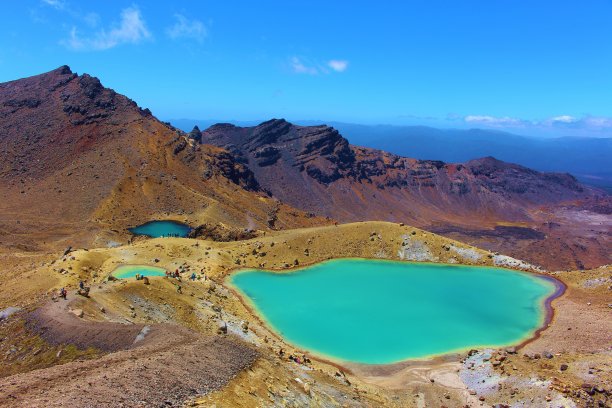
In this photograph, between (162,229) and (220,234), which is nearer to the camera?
(220,234)

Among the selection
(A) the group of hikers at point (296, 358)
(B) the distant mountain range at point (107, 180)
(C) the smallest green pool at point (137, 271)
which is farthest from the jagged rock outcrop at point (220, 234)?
(A) the group of hikers at point (296, 358)

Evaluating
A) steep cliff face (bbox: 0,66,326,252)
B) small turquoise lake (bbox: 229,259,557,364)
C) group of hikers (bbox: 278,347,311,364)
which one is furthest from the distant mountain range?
group of hikers (bbox: 278,347,311,364)

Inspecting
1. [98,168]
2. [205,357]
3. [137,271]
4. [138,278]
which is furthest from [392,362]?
[98,168]

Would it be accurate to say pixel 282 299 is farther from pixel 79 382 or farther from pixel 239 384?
pixel 79 382

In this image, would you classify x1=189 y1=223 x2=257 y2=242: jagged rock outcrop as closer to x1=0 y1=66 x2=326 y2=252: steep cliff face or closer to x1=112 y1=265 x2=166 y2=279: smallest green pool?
x1=112 y1=265 x2=166 y2=279: smallest green pool

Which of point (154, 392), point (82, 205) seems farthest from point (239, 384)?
point (82, 205)

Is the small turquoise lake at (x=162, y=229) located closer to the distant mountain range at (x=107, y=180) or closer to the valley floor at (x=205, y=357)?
the distant mountain range at (x=107, y=180)

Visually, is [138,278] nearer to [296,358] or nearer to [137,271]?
[137,271]
